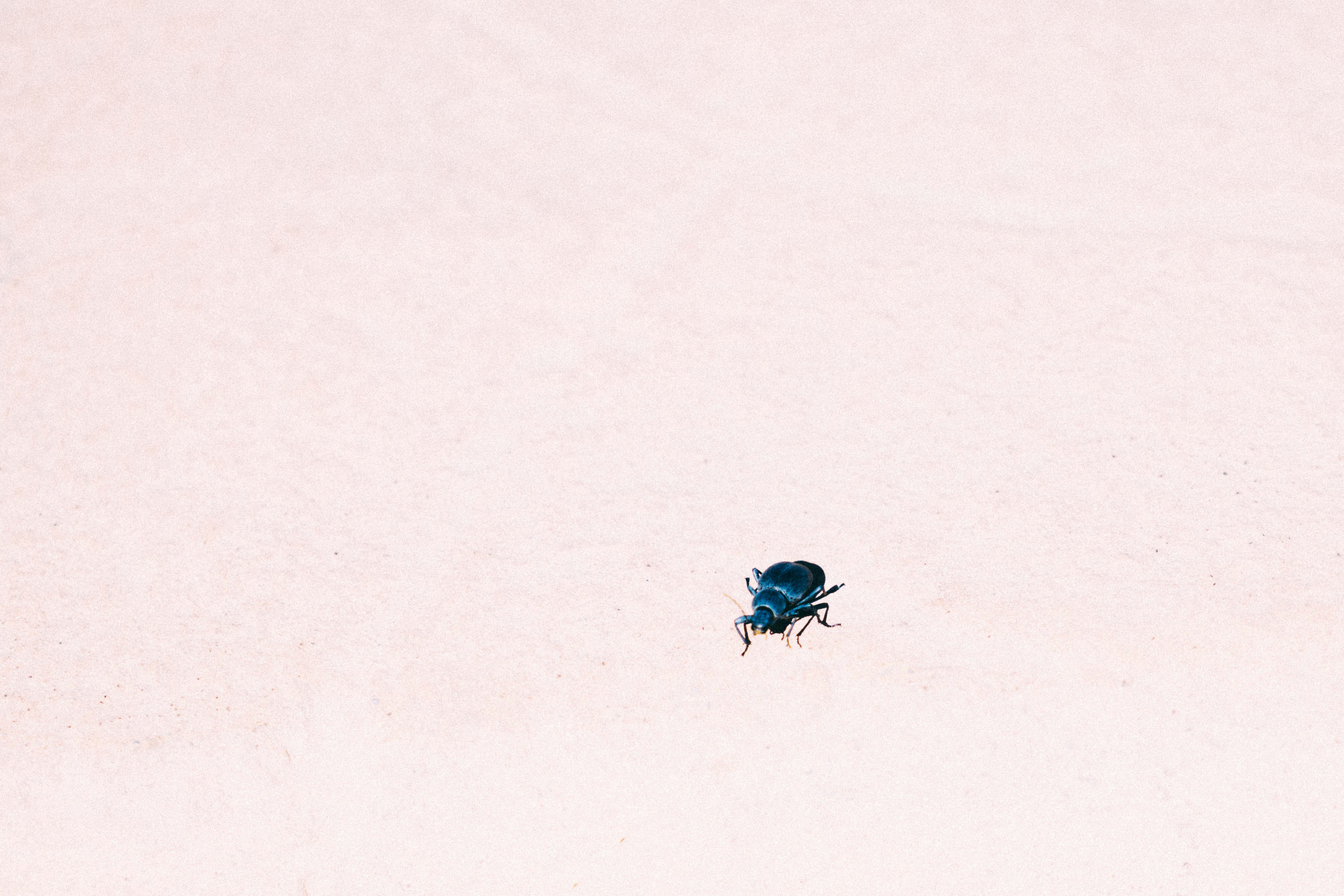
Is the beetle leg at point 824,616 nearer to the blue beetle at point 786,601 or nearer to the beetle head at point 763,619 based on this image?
the blue beetle at point 786,601

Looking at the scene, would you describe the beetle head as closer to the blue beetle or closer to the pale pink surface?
the blue beetle

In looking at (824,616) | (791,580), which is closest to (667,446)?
(791,580)

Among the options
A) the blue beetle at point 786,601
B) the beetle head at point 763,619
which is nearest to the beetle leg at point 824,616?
the blue beetle at point 786,601

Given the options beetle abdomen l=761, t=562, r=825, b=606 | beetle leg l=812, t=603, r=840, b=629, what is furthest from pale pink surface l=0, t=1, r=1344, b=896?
beetle abdomen l=761, t=562, r=825, b=606

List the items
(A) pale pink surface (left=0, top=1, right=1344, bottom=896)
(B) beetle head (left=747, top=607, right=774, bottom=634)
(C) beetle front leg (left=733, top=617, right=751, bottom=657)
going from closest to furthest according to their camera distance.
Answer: (A) pale pink surface (left=0, top=1, right=1344, bottom=896), (B) beetle head (left=747, top=607, right=774, bottom=634), (C) beetle front leg (left=733, top=617, right=751, bottom=657)

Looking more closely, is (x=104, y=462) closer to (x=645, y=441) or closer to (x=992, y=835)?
(x=645, y=441)

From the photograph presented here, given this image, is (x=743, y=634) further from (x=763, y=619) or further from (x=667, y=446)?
(x=667, y=446)
